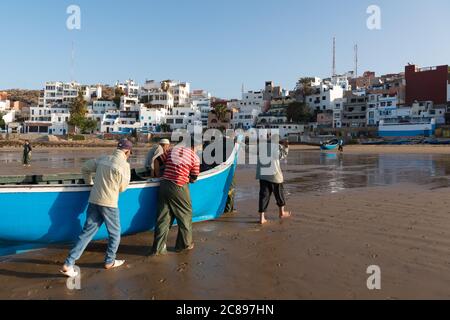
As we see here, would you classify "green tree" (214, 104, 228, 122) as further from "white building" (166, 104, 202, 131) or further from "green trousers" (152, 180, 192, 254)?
"green trousers" (152, 180, 192, 254)

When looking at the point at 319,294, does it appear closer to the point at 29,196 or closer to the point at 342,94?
the point at 29,196

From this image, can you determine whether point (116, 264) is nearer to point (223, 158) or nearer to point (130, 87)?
point (223, 158)

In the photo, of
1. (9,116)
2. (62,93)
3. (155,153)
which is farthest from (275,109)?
(155,153)

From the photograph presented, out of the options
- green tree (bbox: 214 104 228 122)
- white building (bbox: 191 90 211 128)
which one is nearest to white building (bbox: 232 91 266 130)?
green tree (bbox: 214 104 228 122)

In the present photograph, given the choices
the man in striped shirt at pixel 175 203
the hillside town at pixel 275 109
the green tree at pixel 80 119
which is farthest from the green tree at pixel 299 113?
the man in striped shirt at pixel 175 203

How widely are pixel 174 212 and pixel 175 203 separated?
0.14 m

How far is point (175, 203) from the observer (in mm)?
5965

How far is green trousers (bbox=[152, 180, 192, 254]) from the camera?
→ 5879 millimetres

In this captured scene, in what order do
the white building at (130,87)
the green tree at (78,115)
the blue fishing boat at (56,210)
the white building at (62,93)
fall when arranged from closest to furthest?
the blue fishing boat at (56,210), the green tree at (78,115), the white building at (62,93), the white building at (130,87)

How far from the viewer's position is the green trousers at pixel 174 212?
588 cm

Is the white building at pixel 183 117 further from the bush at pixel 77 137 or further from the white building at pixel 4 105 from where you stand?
the white building at pixel 4 105

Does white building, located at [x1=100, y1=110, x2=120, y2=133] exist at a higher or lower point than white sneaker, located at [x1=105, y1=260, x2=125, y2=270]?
higher


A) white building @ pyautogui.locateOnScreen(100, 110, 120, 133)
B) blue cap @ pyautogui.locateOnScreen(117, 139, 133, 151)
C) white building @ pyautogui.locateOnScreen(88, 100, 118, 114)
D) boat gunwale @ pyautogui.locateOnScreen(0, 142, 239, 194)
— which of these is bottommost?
boat gunwale @ pyautogui.locateOnScreen(0, 142, 239, 194)

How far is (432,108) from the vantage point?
63.7m
